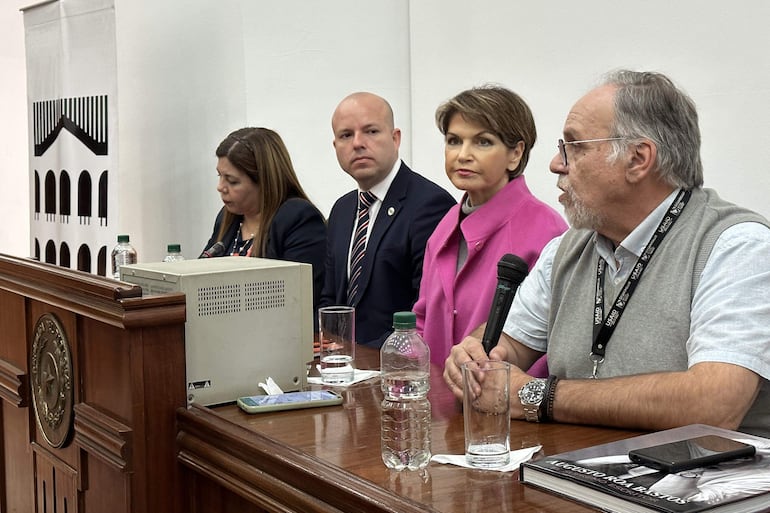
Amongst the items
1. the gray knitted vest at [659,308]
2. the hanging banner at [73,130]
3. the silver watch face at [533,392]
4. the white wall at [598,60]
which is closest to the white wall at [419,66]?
the white wall at [598,60]

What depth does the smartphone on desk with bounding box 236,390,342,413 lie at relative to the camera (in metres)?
2.15

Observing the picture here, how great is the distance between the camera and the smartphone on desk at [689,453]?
4.82ft

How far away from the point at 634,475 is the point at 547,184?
3.12 metres

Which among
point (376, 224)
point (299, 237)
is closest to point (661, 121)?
point (376, 224)

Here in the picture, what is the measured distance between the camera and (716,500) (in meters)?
1.36

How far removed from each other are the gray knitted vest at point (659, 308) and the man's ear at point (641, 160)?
0.12m

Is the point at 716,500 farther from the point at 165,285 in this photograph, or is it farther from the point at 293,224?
the point at 293,224

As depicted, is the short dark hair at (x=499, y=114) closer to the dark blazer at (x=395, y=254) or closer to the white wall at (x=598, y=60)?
the dark blazer at (x=395, y=254)

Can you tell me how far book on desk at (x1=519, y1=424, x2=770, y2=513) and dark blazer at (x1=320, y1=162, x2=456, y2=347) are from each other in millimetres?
1832

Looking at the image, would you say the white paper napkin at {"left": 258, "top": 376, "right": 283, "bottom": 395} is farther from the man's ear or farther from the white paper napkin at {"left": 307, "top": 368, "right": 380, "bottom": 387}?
the man's ear

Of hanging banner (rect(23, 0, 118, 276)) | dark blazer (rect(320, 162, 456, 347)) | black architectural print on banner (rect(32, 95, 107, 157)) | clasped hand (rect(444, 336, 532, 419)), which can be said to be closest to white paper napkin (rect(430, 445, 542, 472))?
clasped hand (rect(444, 336, 532, 419))

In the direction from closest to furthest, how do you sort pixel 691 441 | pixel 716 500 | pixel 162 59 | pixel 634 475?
pixel 716 500
pixel 634 475
pixel 691 441
pixel 162 59

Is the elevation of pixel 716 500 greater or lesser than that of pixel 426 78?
lesser

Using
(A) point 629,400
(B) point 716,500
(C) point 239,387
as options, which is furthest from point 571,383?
(C) point 239,387
